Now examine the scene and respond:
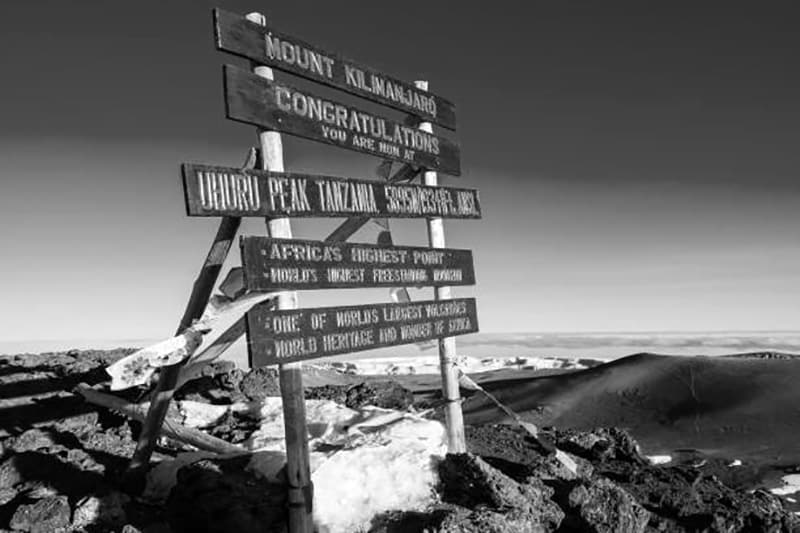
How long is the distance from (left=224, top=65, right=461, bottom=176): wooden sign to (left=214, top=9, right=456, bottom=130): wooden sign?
9.0 inches

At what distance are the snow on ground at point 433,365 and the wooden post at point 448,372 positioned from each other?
66.7ft

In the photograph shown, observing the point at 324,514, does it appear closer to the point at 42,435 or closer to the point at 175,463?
the point at 175,463

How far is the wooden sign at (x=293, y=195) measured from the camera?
530 centimetres

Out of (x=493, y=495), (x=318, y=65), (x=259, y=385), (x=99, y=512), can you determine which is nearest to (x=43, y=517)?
(x=99, y=512)

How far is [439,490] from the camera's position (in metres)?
6.63

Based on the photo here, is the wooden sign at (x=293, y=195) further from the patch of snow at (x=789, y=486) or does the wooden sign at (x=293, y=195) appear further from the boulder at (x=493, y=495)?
the patch of snow at (x=789, y=486)

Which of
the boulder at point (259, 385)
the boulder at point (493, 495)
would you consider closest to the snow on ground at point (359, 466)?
the boulder at point (493, 495)

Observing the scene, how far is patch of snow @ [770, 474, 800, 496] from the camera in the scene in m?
9.59

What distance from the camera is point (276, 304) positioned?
19.3 ft

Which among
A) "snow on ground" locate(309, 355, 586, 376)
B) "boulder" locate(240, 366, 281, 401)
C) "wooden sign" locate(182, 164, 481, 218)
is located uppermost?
A: "wooden sign" locate(182, 164, 481, 218)

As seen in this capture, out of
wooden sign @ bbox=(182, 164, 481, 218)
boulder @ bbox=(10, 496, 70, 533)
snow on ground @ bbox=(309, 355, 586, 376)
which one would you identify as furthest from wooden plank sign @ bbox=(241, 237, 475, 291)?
snow on ground @ bbox=(309, 355, 586, 376)

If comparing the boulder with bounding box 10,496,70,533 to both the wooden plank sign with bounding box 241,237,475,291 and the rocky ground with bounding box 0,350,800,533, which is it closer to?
the rocky ground with bounding box 0,350,800,533

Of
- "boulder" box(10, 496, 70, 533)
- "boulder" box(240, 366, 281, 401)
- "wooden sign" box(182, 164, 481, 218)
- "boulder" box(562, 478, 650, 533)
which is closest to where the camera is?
"wooden sign" box(182, 164, 481, 218)

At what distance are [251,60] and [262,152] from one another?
2.62 feet
